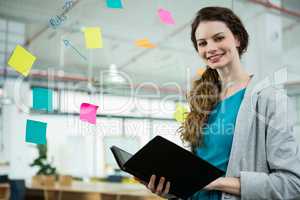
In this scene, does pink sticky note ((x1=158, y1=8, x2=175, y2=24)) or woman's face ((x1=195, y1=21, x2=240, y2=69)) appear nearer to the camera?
woman's face ((x1=195, y1=21, x2=240, y2=69))

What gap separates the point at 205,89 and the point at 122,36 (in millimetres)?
1800

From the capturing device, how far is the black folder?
930 mm

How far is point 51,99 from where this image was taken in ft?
5.79

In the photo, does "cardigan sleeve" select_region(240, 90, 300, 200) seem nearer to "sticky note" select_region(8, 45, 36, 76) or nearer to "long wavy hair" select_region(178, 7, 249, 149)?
"long wavy hair" select_region(178, 7, 249, 149)

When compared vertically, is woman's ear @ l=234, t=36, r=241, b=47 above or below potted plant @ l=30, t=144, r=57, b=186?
above

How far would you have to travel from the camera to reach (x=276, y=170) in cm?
101

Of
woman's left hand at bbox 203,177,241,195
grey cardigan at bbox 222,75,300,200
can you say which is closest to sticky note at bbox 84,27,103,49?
grey cardigan at bbox 222,75,300,200

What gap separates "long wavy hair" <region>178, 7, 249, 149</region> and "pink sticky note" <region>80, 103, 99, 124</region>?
0.47 meters

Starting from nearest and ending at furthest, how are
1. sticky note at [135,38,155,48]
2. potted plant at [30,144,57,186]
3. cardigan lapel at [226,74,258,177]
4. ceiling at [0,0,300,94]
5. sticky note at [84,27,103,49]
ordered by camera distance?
cardigan lapel at [226,74,258,177] < sticky note at [84,27,103,49] < ceiling at [0,0,300,94] < sticky note at [135,38,155,48] < potted plant at [30,144,57,186]

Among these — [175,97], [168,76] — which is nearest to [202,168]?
[175,97]

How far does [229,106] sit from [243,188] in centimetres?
26

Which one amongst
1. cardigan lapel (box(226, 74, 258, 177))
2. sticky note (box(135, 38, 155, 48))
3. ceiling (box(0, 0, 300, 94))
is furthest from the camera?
sticky note (box(135, 38, 155, 48))

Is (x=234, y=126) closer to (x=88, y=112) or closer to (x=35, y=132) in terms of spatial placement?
(x=88, y=112)
